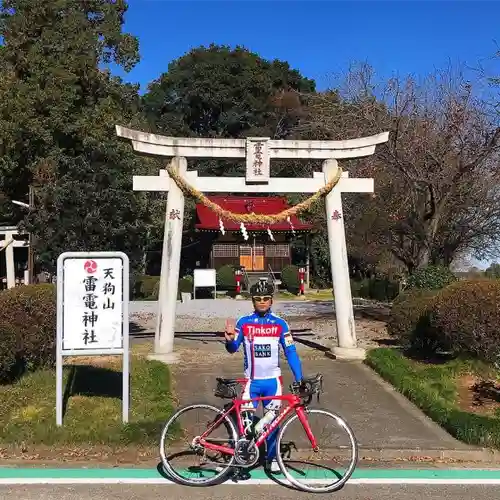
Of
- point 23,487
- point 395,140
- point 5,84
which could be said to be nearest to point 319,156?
point 395,140

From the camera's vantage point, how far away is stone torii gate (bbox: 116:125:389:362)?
10336mm

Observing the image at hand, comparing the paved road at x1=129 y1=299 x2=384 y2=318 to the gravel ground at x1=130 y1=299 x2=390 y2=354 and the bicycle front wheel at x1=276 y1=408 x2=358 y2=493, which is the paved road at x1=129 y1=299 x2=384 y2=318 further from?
the bicycle front wheel at x1=276 y1=408 x2=358 y2=493

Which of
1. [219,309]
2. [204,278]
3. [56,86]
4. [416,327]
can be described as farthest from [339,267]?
[56,86]

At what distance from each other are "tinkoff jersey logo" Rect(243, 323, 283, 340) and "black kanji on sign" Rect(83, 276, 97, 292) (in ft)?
6.84

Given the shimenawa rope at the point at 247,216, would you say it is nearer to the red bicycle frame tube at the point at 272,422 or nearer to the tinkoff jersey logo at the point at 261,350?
the tinkoff jersey logo at the point at 261,350

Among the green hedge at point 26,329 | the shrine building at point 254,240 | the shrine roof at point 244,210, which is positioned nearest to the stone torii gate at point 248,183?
the green hedge at point 26,329

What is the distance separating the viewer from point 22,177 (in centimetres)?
2867

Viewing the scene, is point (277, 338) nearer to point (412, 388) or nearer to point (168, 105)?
point (412, 388)

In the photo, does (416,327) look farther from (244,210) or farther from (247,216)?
(244,210)

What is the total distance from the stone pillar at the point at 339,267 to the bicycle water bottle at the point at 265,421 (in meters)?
5.91

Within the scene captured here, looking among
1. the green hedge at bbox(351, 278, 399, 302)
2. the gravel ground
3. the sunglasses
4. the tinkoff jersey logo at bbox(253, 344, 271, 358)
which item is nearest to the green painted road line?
the tinkoff jersey logo at bbox(253, 344, 271, 358)

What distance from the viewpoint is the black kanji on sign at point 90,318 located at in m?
6.24

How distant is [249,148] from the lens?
10.4 metres

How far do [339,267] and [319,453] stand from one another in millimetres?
5665
